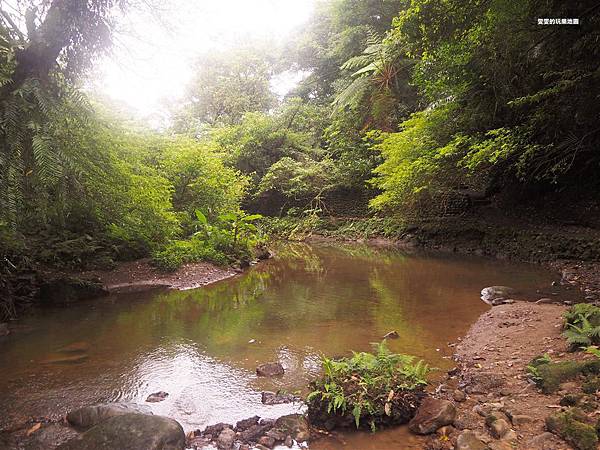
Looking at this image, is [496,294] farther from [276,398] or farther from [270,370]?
[276,398]

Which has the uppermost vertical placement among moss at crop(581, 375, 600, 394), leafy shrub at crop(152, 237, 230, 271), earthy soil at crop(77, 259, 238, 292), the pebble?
leafy shrub at crop(152, 237, 230, 271)

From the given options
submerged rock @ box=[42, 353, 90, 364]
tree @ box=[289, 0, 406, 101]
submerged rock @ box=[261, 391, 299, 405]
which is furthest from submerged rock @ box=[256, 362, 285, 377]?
tree @ box=[289, 0, 406, 101]

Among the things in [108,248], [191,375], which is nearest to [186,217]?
[108,248]

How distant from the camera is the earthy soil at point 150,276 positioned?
29.1ft

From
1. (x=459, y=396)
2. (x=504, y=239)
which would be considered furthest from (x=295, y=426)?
(x=504, y=239)

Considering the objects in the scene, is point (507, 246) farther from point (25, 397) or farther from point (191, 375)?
point (25, 397)

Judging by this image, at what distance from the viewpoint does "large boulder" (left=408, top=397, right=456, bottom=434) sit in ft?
10.9

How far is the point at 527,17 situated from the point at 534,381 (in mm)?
5299

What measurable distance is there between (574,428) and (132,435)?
3.21m

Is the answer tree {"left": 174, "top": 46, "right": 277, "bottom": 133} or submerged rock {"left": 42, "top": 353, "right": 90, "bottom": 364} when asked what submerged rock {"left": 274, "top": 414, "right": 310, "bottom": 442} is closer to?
submerged rock {"left": 42, "top": 353, "right": 90, "bottom": 364}

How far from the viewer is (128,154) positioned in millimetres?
8938

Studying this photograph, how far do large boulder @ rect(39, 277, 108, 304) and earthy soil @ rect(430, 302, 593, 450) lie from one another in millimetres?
6795

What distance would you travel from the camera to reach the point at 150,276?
9492 millimetres

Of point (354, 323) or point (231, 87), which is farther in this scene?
point (231, 87)
